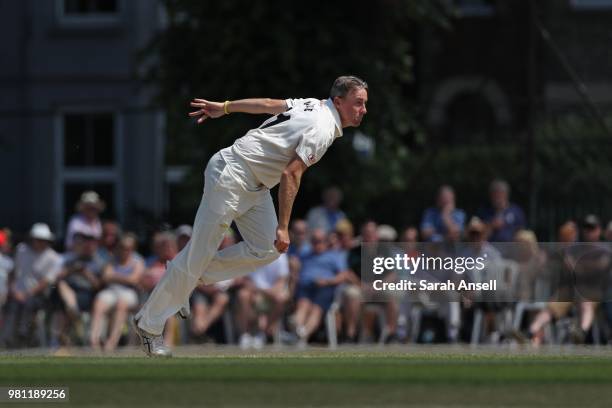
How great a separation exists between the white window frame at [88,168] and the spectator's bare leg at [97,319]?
10359 millimetres

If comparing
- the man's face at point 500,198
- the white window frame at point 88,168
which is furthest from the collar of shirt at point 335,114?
the white window frame at point 88,168

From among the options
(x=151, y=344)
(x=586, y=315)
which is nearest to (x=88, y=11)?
(x=586, y=315)

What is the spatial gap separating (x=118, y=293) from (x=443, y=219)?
358 cm

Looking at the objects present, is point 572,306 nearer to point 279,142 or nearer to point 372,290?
point 372,290

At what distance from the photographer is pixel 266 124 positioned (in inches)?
445

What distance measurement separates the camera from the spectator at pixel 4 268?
17.8 metres

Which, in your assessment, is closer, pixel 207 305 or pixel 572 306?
pixel 572 306

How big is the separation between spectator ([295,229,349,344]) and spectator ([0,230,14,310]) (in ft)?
10.4

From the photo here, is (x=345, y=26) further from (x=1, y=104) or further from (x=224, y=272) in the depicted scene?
(x=1, y=104)

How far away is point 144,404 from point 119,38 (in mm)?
20191

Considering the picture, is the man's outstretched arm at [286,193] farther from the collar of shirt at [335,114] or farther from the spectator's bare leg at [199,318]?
the spectator's bare leg at [199,318]

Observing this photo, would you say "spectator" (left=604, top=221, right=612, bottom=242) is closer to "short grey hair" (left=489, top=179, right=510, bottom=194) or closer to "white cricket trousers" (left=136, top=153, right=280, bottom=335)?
"short grey hair" (left=489, top=179, right=510, bottom=194)

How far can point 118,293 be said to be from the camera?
56.4 feet

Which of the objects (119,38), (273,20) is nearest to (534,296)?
(273,20)
